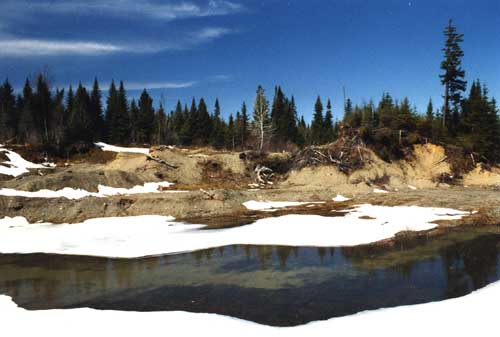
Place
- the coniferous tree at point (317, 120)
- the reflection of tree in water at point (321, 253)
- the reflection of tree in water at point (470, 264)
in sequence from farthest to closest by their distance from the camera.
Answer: the coniferous tree at point (317, 120) < the reflection of tree in water at point (321, 253) < the reflection of tree in water at point (470, 264)

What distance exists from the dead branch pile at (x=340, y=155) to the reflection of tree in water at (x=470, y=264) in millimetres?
21496

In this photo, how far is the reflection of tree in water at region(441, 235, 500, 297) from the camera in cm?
971

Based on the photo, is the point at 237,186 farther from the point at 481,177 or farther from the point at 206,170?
the point at 481,177

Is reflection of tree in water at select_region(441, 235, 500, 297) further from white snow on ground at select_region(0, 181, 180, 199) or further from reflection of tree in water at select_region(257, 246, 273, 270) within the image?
white snow on ground at select_region(0, 181, 180, 199)

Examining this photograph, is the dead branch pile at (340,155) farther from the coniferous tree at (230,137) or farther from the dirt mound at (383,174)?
the coniferous tree at (230,137)

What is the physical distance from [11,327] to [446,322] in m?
8.57

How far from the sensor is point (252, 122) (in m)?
60.5

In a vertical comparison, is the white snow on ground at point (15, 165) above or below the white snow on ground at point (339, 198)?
above

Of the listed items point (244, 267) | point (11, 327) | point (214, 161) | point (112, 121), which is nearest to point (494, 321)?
point (244, 267)

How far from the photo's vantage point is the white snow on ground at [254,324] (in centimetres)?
688

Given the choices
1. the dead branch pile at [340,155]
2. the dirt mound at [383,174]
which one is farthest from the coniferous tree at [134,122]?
the dirt mound at [383,174]

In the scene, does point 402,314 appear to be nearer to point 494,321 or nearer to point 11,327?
point 494,321

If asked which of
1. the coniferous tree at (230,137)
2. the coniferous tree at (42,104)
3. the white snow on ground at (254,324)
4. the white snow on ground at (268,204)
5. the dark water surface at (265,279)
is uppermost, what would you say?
the coniferous tree at (42,104)

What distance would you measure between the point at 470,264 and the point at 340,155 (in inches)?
1044
